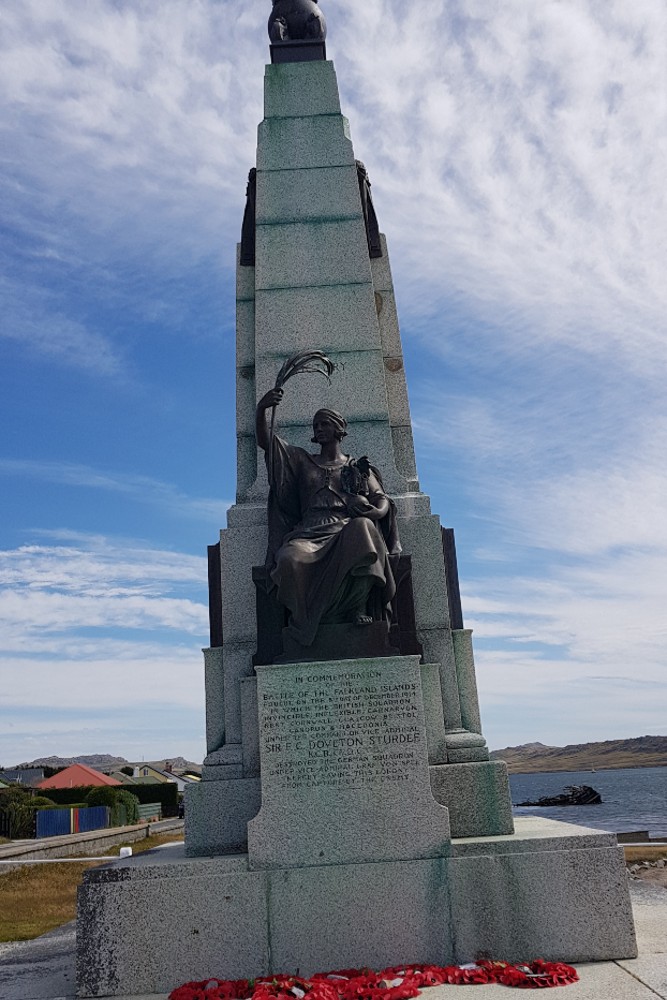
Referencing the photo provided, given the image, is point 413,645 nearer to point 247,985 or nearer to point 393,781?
point 393,781

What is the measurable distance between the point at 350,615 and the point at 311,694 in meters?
0.84

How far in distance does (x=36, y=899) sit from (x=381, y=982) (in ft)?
28.2

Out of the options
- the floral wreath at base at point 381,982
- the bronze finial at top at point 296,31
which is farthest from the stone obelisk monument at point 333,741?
the bronze finial at top at point 296,31

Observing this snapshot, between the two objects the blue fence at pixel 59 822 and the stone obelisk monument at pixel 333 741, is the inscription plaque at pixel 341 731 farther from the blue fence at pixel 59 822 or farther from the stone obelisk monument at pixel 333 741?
the blue fence at pixel 59 822

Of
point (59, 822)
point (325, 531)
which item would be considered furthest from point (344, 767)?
point (59, 822)

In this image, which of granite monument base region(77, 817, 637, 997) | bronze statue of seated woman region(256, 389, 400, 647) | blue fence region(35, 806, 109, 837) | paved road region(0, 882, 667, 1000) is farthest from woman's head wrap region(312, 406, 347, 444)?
blue fence region(35, 806, 109, 837)

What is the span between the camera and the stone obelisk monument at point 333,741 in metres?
6.51

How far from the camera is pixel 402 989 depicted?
5.73 meters

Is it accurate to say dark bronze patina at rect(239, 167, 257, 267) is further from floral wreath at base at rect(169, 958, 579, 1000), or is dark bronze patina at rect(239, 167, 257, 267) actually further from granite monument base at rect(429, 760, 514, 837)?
floral wreath at base at rect(169, 958, 579, 1000)

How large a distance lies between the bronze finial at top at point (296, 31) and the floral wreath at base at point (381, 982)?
10830 mm

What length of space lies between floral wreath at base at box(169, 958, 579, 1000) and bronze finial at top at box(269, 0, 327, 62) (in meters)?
10.8

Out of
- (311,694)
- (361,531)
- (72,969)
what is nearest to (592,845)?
(311,694)

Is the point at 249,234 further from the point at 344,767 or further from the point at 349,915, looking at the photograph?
the point at 349,915

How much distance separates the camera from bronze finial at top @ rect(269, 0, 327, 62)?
467 inches
